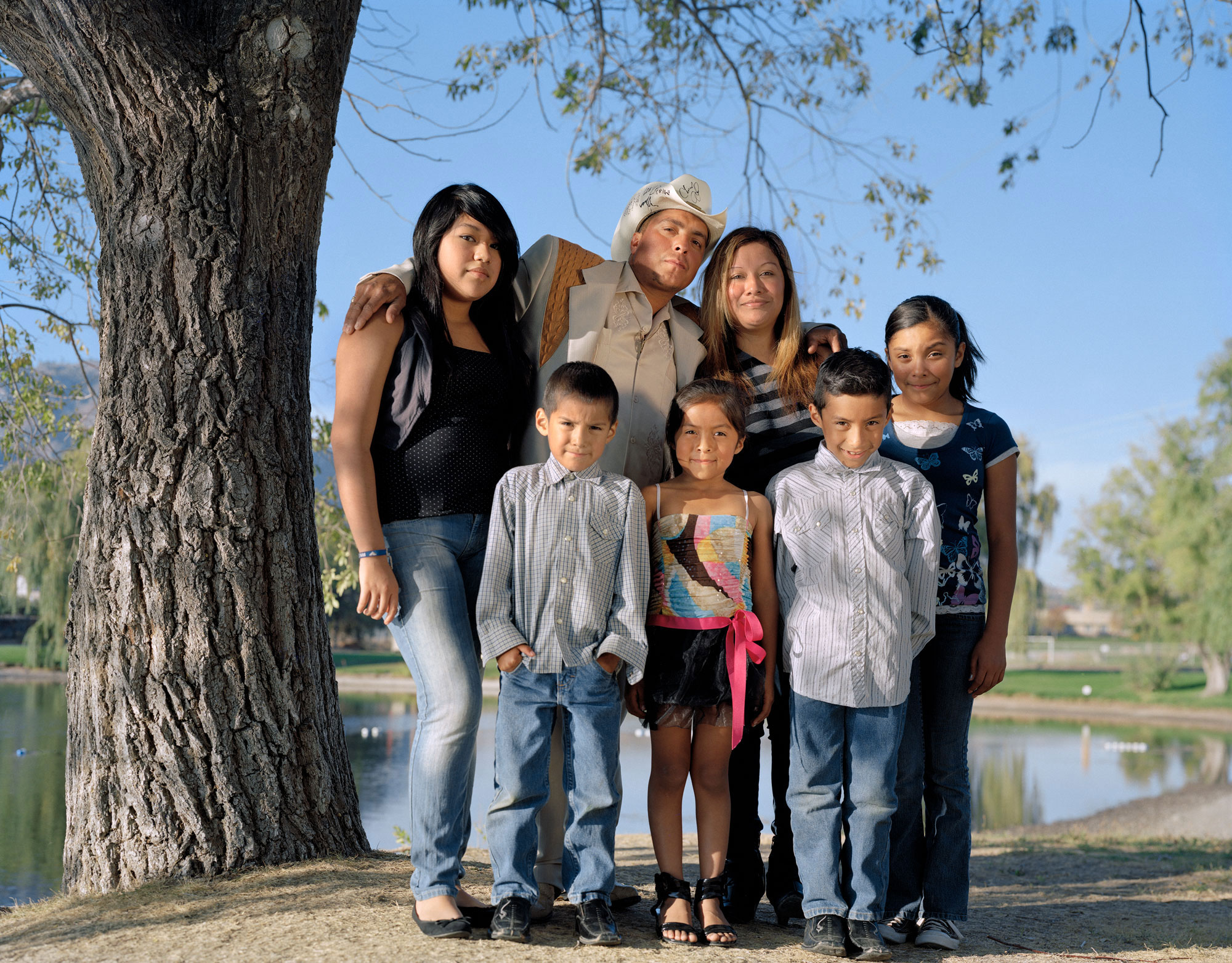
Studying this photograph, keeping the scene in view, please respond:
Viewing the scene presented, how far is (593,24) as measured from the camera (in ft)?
21.6

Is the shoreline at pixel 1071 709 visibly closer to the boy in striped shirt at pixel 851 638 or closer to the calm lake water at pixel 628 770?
the calm lake water at pixel 628 770

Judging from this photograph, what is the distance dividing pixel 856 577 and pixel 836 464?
34 cm

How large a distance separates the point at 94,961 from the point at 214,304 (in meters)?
1.92

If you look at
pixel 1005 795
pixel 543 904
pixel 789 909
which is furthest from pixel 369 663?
pixel 543 904

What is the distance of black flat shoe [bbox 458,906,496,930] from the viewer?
267 cm

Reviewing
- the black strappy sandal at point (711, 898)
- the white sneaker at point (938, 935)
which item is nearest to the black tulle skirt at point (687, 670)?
the black strappy sandal at point (711, 898)

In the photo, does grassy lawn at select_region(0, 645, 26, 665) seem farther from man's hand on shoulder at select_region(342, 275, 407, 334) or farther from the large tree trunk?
man's hand on shoulder at select_region(342, 275, 407, 334)

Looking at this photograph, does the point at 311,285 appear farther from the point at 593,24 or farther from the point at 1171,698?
the point at 1171,698

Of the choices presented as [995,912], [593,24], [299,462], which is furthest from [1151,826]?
[299,462]

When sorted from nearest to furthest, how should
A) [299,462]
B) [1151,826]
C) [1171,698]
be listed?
[299,462] < [1151,826] < [1171,698]

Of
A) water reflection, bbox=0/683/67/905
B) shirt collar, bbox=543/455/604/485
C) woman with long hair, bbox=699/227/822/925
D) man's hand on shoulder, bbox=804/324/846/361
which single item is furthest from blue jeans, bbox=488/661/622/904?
water reflection, bbox=0/683/67/905

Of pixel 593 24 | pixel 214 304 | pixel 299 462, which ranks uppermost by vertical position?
pixel 593 24

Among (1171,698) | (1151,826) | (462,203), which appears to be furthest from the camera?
(1171,698)

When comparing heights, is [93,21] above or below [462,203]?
above
